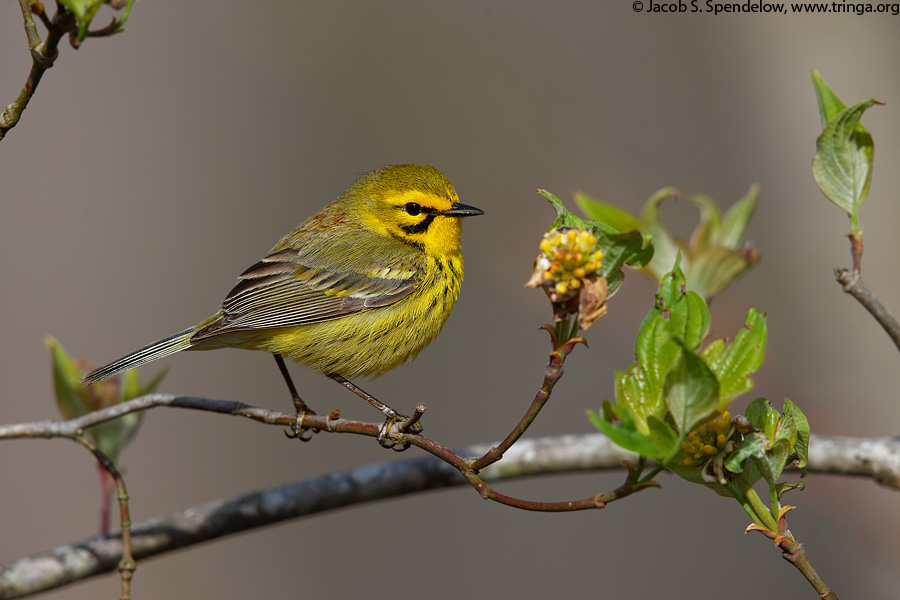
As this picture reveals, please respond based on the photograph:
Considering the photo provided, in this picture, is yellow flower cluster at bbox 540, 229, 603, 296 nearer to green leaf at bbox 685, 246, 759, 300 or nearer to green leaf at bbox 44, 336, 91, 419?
green leaf at bbox 685, 246, 759, 300

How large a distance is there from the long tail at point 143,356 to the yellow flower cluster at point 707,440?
6.28ft

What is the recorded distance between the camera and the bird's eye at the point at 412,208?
3.50 metres

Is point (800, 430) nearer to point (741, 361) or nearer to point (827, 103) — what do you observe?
point (741, 361)

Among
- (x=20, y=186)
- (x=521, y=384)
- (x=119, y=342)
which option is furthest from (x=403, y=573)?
(x=20, y=186)

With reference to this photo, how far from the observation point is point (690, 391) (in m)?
1.30

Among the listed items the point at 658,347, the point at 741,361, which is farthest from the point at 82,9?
the point at 741,361

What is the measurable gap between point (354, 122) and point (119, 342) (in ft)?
7.46

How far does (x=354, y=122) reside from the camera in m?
6.14

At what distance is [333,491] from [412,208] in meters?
1.33

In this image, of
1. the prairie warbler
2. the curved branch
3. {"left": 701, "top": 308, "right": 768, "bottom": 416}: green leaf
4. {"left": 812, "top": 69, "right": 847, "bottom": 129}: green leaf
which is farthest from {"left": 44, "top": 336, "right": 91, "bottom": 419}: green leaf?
{"left": 812, "top": 69, "right": 847, "bottom": 129}: green leaf

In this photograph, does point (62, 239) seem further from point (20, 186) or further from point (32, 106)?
point (32, 106)

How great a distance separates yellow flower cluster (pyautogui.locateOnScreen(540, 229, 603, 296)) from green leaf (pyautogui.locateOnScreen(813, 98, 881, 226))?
71 centimetres

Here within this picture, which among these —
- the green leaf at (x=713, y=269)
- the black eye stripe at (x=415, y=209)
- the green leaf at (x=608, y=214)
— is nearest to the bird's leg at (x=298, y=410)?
the black eye stripe at (x=415, y=209)

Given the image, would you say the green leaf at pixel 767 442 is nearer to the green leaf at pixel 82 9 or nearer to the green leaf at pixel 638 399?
the green leaf at pixel 638 399
